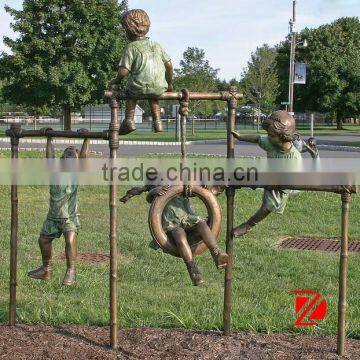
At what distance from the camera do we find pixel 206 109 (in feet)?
152

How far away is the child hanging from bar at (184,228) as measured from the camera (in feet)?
10.5

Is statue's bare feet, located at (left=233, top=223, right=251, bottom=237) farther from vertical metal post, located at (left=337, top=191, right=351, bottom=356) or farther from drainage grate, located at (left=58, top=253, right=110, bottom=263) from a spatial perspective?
drainage grate, located at (left=58, top=253, right=110, bottom=263)

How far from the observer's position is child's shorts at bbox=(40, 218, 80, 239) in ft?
11.5

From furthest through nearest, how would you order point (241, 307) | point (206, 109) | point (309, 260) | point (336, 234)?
point (206, 109) → point (336, 234) → point (309, 260) → point (241, 307)

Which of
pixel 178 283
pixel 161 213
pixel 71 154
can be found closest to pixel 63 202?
pixel 71 154

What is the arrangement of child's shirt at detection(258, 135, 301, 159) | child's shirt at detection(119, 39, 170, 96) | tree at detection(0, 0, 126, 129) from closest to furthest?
child's shirt at detection(119, 39, 170, 96)
child's shirt at detection(258, 135, 301, 159)
tree at detection(0, 0, 126, 129)

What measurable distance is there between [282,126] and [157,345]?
1762 mm

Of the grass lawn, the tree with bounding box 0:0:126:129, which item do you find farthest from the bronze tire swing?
the tree with bounding box 0:0:126:129

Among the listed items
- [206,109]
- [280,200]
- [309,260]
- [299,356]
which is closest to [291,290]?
[309,260]

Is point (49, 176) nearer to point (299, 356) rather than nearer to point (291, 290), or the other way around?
point (299, 356)

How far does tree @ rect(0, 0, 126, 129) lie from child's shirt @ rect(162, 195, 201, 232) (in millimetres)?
22994

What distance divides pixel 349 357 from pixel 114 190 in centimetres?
182

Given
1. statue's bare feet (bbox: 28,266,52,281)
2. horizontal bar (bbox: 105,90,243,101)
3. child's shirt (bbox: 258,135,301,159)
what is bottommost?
statue's bare feet (bbox: 28,266,52,281)

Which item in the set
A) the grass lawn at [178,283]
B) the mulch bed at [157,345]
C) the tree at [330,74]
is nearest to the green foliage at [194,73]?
the tree at [330,74]
